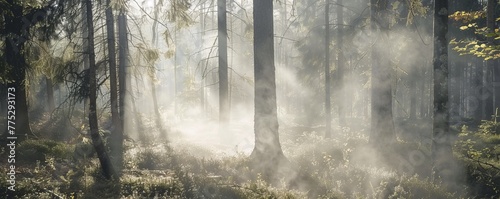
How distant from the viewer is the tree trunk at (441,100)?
28.9 feet

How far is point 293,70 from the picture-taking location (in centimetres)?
4312

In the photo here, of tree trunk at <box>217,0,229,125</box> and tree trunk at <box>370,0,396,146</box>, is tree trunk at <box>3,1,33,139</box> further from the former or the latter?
tree trunk at <box>370,0,396,146</box>

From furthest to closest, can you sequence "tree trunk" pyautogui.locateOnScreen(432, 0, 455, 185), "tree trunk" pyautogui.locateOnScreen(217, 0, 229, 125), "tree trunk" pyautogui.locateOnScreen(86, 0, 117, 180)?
"tree trunk" pyautogui.locateOnScreen(217, 0, 229, 125) < "tree trunk" pyautogui.locateOnScreen(432, 0, 455, 185) < "tree trunk" pyautogui.locateOnScreen(86, 0, 117, 180)

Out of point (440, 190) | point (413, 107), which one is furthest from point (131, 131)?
point (413, 107)

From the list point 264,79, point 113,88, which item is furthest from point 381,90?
point 113,88

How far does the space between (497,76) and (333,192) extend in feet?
74.9

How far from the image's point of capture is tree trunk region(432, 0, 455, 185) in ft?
Result: 28.9

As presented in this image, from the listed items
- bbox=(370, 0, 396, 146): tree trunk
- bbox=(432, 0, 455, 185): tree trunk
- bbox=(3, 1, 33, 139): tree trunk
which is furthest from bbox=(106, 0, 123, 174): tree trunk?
bbox=(370, 0, 396, 146): tree trunk

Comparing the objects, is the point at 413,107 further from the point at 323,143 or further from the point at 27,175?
the point at 27,175

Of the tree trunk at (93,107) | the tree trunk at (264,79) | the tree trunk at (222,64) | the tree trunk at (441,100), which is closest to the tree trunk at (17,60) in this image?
the tree trunk at (93,107)

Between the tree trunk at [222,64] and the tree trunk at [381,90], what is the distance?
858 cm

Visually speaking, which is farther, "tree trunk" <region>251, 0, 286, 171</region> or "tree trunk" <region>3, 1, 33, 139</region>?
"tree trunk" <region>251, 0, 286, 171</region>

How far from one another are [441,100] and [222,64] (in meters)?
12.0

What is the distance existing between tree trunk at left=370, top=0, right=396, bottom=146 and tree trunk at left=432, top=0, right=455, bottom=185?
9.90 ft
